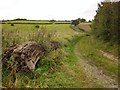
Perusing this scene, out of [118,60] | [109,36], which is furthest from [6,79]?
[109,36]

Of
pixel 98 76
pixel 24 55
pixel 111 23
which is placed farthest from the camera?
pixel 111 23

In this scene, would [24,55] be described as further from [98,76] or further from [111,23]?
[111,23]

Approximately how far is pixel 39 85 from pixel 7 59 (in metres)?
2.66

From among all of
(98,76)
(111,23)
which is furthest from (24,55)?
(111,23)

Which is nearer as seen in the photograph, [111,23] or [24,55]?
[24,55]

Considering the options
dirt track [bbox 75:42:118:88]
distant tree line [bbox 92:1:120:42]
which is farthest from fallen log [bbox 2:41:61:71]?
distant tree line [bbox 92:1:120:42]

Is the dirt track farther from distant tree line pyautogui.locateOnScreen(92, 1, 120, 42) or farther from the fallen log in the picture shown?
distant tree line pyautogui.locateOnScreen(92, 1, 120, 42)

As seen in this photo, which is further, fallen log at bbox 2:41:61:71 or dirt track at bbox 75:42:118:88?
dirt track at bbox 75:42:118:88

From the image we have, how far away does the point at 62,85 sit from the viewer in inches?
596

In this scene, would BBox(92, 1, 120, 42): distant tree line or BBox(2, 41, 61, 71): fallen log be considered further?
BBox(92, 1, 120, 42): distant tree line

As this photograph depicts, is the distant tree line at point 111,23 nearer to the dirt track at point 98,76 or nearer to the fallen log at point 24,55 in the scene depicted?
the dirt track at point 98,76

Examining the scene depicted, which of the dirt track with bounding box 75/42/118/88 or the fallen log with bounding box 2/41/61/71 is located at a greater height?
the fallen log with bounding box 2/41/61/71

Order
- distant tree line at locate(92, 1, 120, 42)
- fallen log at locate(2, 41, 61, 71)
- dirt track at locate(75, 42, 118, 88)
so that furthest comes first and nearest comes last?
1. distant tree line at locate(92, 1, 120, 42)
2. dirt track at locate(75, 42, 118, 88)
3. fallen log at locate(2, 41, 61, 71)

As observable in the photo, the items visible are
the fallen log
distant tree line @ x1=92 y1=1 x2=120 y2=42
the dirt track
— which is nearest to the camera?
the fallen log
